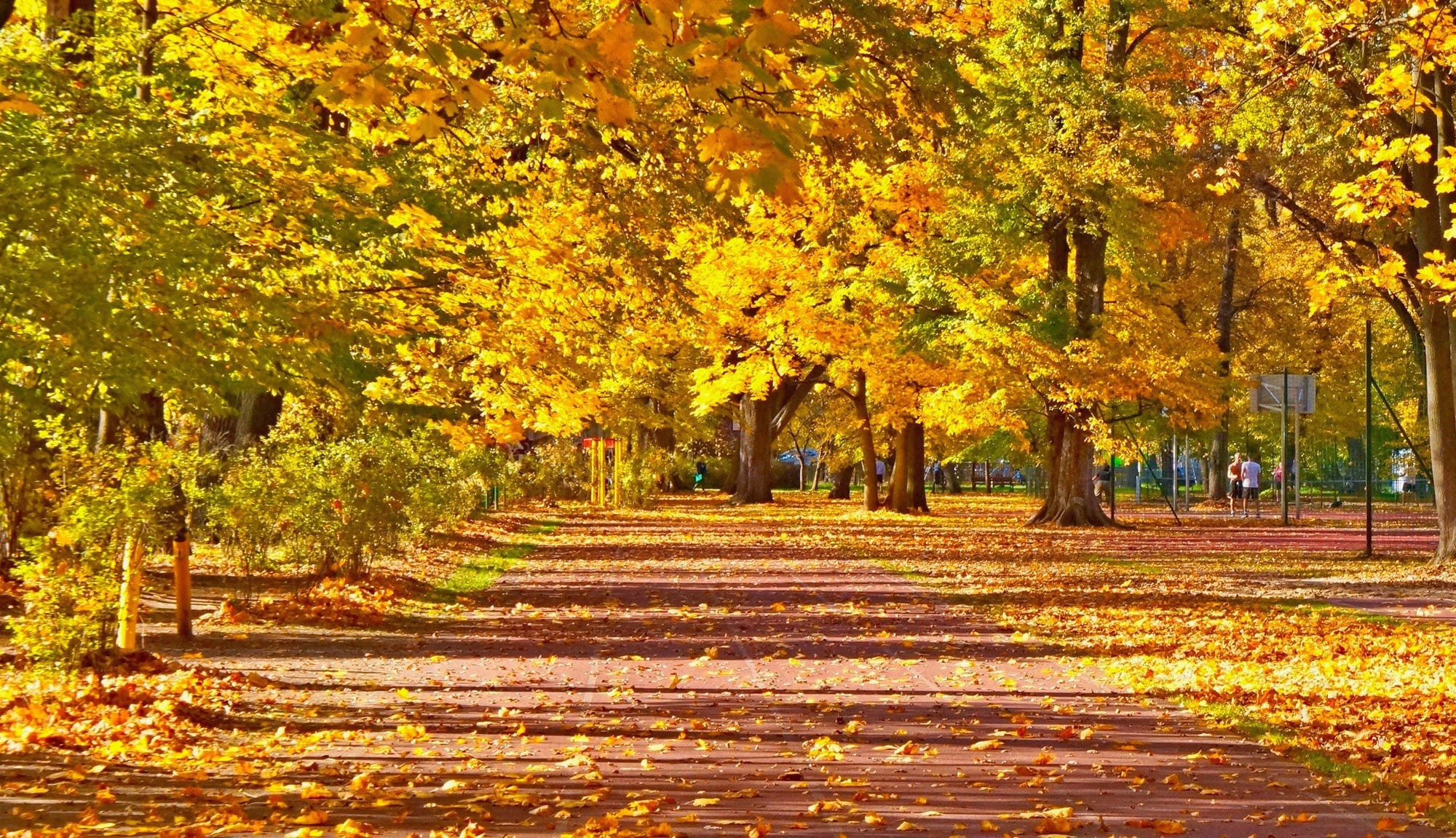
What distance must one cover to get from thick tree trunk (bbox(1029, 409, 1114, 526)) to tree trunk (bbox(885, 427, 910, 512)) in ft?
20.6

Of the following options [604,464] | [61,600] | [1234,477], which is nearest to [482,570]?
[61,600]

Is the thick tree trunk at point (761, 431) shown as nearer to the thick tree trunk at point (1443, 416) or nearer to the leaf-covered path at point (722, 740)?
the thick tree trunk at point (1443, 416)

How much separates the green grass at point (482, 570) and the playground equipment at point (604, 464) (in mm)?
15696

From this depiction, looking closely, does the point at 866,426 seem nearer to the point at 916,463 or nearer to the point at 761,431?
the point at 916,463

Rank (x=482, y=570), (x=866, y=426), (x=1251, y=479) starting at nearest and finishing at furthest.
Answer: (x=482, y=570) < (x=866, y=426) < (x=1251, y=479)

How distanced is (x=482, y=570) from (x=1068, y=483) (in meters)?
17.3

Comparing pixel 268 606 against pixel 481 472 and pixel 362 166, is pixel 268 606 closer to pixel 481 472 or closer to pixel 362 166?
pixel 362 166

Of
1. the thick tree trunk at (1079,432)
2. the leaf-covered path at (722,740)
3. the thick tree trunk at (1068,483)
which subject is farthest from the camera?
the thick tree trunk at (1068,483)

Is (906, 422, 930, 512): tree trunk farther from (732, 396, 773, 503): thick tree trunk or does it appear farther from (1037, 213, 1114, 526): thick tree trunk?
(732, 396, 773, 503): thick tree trunk

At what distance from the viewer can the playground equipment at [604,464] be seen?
47.2 meters

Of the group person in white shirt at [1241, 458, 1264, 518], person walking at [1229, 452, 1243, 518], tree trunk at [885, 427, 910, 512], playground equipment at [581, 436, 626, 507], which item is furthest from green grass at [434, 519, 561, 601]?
person walking at [1229, 452, 1243, 518]

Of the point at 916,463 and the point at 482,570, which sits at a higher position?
the point at 916,463

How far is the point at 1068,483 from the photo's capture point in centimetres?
3762

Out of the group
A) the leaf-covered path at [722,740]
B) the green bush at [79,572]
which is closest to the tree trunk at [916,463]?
the leaf-covered path at [722,740]
